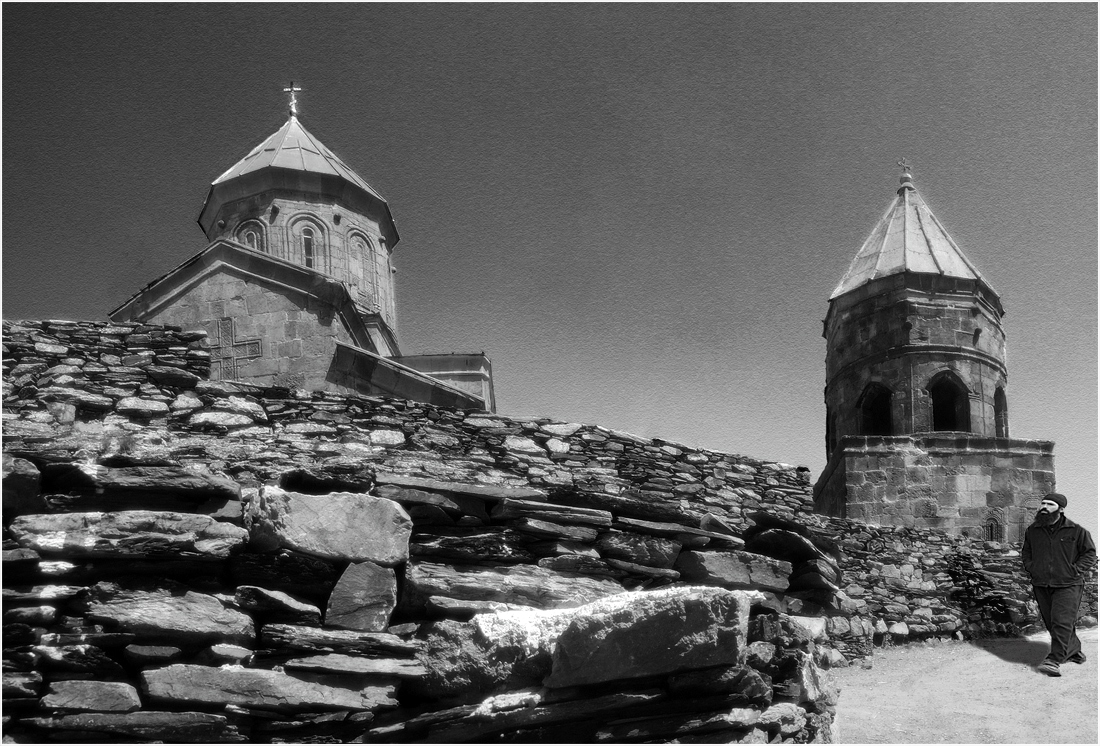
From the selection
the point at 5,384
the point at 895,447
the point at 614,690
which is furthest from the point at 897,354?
the point at 614,690

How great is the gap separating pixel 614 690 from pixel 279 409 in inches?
151

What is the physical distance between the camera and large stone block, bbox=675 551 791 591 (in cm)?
428

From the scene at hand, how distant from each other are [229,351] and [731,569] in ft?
22.0

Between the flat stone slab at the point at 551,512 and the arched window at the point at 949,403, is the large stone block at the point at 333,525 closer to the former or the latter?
the flat stone slab at the point at 551,512

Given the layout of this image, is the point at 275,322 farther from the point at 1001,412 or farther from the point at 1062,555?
the point at 1001,412

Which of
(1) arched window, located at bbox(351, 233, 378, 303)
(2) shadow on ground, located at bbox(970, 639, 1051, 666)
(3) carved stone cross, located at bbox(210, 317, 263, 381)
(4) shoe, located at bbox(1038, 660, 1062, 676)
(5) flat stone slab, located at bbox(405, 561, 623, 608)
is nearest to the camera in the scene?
(5) flat stone slab, located at bbox(405, 561, 623, 608)

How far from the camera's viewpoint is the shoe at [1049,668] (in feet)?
25.5

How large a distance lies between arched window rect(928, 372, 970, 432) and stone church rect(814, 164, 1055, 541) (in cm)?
2

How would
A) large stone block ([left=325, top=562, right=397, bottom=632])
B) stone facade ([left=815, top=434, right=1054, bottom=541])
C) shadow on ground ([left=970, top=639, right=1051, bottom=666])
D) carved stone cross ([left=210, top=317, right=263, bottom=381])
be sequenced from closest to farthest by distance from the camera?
large stone block ([left=325, top=562, right=397, bottom=632]) < shadow on ground ([left=970, top=639, right=1051, bottom=666]) < carved stone cross ([left=210, top=317, right=263, bottom=381]) < stone facade ([left=815, top=434, right=1054, bottom=541])

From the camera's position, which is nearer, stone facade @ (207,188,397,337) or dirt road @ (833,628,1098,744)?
dirt road @ (833,628,1098,744)

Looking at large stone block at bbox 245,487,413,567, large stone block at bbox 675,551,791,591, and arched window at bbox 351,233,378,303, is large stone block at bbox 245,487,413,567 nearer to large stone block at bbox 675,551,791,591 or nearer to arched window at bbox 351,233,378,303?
large stone block at bbox 675,551,791,591

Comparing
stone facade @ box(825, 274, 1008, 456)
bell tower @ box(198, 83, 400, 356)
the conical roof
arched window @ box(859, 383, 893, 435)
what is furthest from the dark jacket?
bell tower @ box(198, 83, 400, 356)

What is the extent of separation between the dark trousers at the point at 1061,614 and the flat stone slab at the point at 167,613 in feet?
20.4

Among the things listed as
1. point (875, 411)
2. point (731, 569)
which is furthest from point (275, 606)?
point (875, 411)
